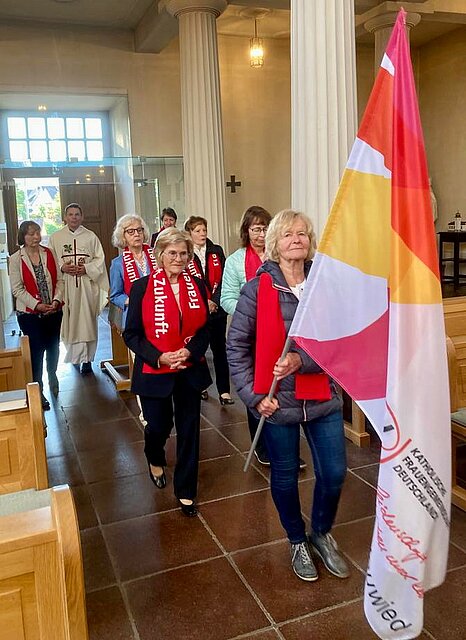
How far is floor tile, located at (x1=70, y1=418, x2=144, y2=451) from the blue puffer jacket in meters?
2.02

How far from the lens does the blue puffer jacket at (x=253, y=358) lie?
2338 mm

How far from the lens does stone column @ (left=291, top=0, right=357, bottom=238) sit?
3982mm

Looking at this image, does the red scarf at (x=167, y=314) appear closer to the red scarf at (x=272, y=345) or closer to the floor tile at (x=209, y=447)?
the red scarf at (x=272, y=345)

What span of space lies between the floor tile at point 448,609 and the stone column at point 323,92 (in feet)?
7.87

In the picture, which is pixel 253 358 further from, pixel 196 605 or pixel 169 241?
pixel 196 605

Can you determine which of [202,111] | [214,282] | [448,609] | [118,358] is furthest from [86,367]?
[448,609]

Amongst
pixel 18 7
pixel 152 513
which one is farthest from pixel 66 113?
pixel 152 513

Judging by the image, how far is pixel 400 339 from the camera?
1.70 meters

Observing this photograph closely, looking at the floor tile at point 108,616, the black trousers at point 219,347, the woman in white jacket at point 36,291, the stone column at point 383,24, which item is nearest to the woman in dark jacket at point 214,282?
the black trousers at point 219,347

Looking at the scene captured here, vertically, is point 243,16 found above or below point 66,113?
above

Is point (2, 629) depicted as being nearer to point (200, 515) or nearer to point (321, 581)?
point (321, 581)

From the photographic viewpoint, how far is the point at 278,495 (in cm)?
245

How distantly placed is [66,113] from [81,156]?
0.71 meters

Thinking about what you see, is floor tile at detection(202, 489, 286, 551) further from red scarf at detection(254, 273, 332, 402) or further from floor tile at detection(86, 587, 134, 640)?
red scarf at detection(254, 273, 332, 402)
